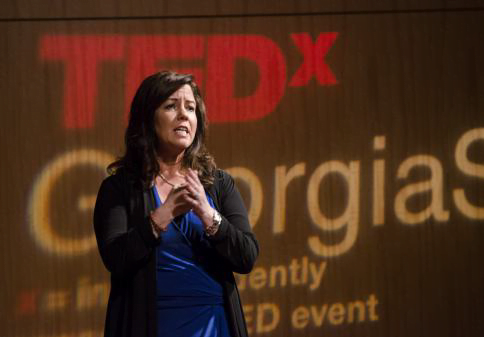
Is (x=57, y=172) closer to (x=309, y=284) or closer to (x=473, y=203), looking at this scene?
(x=309, y=284)

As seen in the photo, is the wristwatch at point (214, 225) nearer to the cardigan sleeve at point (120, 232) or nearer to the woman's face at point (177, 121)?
the cardigan sleeve at point (120, 232)

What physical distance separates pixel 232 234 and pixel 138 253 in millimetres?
220

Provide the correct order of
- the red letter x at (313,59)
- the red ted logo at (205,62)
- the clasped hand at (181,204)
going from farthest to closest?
the red letter x at (313,59)
the red ted logo at (205,62)
the clasped hand at (181,204)

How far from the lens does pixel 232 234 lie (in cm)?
175

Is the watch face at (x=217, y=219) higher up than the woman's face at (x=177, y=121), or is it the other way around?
the woman's face at (x=177, y=121)

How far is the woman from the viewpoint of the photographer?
1710mm

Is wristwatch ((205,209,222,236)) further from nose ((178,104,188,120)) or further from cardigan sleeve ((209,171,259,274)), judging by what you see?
nose ((178,104,188,120))

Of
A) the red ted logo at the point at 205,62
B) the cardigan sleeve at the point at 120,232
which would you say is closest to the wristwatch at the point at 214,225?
the cardigan sleeve at the point at 120,232

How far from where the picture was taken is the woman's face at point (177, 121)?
1.86 metres

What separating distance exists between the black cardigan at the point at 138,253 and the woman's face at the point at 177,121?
0.13 metres

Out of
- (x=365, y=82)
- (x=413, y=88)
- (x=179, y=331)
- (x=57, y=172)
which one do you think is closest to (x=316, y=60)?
(x=365, y=82)

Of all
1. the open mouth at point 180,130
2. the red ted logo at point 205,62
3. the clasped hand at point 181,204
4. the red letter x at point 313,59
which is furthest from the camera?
the red letter x at point 313,59

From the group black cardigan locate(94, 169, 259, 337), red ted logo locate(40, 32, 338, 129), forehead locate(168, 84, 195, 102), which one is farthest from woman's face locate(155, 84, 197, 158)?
red ted logo locate(40, 32, 338, 129)

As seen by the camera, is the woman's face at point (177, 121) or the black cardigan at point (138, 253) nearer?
the black cardigan at point (138, 253)
